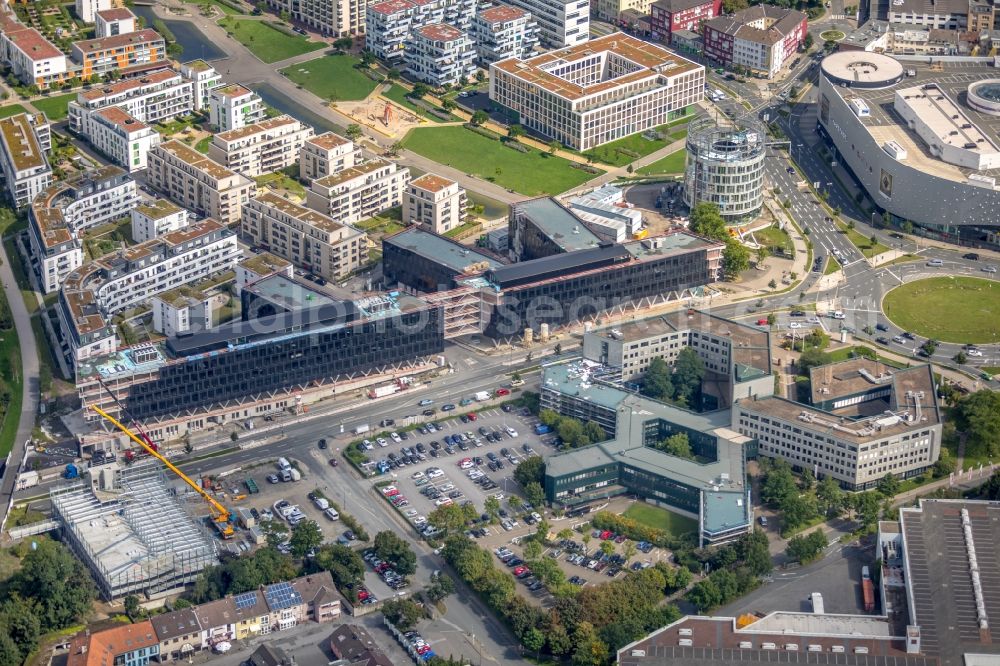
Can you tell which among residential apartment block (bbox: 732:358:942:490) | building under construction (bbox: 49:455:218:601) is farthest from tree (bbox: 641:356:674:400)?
building under construction (bbox: 49:455:218:601)

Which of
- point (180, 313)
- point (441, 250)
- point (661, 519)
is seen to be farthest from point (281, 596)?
point (441, 250)

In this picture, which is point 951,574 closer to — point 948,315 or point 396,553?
point 396,553

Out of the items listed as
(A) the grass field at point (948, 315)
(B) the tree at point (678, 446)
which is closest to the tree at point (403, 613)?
(B) the tree at point (678, 446)

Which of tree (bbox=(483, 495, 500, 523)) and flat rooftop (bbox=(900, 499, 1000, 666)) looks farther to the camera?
tree (bbox=(483, 495, 500, 523))

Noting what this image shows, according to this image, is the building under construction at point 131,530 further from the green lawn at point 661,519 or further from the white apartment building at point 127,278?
the green lawn at point 661,519

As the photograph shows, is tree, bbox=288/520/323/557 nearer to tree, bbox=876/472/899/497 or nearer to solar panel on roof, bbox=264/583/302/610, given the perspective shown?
solar panel on roof, bbox=264/583/302/610
